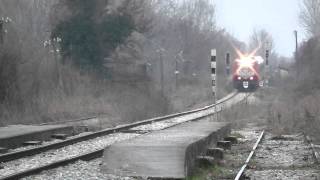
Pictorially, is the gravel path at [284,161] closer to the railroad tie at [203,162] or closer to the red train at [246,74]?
the railroad tie at [203,162]

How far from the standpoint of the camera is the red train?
69.2 metres

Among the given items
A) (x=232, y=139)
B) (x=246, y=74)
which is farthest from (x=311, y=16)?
(x=232, y=139)

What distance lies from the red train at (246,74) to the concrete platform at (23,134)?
1921 inches

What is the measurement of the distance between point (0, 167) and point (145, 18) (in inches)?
1409

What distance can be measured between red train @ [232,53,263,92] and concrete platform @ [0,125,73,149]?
48789 mm

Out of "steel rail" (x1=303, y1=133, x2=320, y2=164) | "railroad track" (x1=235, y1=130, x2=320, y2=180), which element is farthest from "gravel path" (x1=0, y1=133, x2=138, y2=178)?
"steel rail" (x1=303, y1=133, x2=320, y2=164)

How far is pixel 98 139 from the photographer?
20156mm

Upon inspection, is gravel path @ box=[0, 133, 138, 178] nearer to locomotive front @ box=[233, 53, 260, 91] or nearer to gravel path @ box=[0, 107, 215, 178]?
gravel path @ box=[0, 107, 215, 178]

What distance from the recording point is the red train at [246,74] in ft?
227

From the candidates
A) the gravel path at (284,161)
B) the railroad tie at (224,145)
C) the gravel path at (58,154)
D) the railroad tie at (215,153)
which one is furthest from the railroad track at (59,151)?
the gravel path at (284,161)

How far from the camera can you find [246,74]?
7031 cm

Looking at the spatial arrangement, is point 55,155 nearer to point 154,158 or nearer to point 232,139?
point 154,158

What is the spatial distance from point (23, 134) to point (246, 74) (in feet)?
176

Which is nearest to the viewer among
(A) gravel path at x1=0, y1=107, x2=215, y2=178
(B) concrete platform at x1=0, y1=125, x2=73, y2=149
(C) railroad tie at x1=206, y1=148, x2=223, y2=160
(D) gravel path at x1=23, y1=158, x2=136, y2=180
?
(D) gravel path at x1=23, y1=158, x2=136, y2=180
